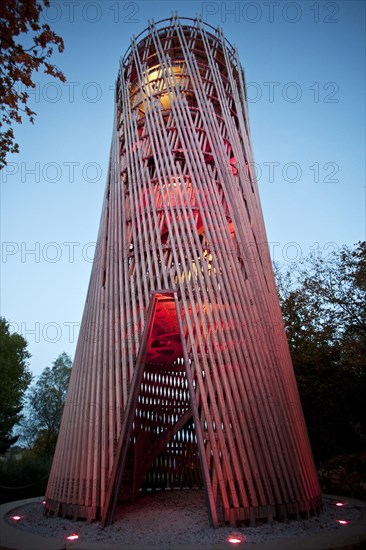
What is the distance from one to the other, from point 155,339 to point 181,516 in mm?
4021

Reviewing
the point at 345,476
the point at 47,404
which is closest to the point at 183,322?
the point at 345,476

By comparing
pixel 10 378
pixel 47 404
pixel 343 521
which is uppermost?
pixel 10 378

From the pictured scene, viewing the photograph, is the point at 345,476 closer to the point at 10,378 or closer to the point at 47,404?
the point at 10,378

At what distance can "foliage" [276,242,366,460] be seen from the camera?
12922 millimetres

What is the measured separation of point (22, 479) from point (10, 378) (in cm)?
899

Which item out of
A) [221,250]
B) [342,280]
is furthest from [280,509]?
[342,280]

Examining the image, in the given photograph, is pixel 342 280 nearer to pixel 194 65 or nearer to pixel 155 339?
pixel 155 339

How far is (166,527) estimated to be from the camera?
6.03m

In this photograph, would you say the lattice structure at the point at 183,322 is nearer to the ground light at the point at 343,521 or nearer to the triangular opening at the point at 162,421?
the triangular opening at the point at 162,421

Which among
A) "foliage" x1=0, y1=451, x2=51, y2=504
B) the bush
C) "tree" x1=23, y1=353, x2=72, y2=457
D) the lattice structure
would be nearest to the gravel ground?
the lattice structure

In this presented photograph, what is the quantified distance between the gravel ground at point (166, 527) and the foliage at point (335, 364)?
583cm

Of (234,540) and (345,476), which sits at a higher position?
(345,476)

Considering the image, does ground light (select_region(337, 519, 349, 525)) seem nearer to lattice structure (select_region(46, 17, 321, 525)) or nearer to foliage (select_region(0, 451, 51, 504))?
lattice structure (select_region(46, 17, 321, 525))

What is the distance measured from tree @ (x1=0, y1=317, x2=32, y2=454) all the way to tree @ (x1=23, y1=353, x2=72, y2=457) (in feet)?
12.4
